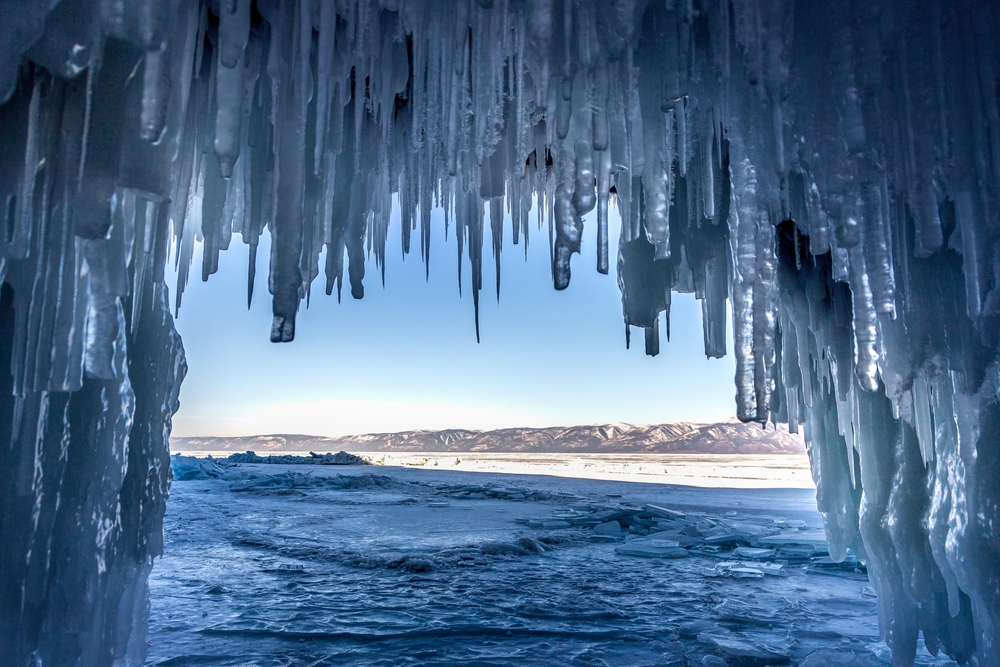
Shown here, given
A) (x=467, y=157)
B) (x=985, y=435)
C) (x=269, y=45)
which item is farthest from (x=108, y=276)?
(x=985, y=435)

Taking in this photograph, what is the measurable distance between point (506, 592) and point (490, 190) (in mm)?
2679

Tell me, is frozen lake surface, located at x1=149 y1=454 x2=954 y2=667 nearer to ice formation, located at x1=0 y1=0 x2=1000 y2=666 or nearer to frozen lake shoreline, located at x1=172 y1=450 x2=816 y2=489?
ice formation, located at x1=0 y1=0 x2=1000 y2=666

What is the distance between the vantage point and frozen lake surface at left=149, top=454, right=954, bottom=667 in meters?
2.63

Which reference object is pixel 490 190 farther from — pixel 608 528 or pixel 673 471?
pixel 673 471

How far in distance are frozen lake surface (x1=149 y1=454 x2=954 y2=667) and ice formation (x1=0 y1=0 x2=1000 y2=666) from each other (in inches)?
24.1

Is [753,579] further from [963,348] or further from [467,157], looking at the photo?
[467,157]

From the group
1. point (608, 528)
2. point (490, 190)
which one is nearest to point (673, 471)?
point (608, 528)

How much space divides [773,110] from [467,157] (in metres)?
1.82

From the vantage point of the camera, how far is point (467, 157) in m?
3.38

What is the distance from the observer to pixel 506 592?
371cm

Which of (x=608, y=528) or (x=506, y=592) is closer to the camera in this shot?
(x=506, y=592)

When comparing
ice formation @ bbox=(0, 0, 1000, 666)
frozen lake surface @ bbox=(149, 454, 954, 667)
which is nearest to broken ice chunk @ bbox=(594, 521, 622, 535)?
frozen lake surface @ bbox=(149, 454, 954, 667)

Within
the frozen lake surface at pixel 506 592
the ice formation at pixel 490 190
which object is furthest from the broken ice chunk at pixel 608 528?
the ice formation at pixel 490 190

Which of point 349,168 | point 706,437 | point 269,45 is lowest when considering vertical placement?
point 706,437
